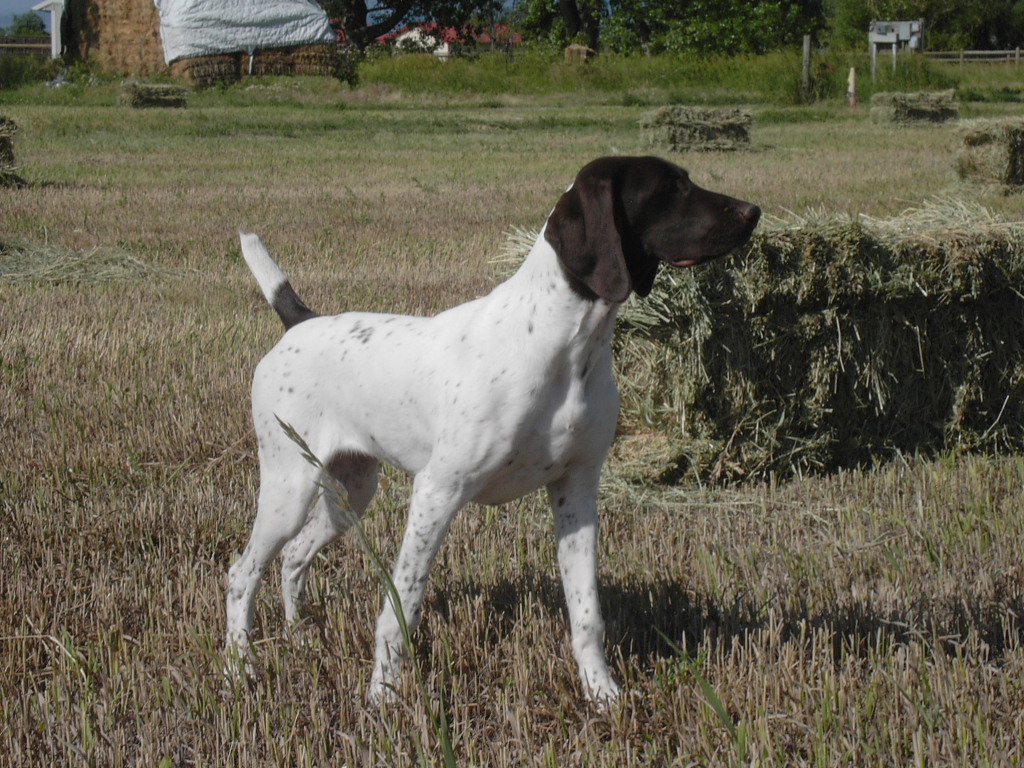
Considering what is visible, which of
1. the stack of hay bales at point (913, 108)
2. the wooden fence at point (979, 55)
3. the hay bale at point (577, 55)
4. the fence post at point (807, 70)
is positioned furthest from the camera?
the wooden fence at point (979, 55)

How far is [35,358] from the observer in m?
6.88

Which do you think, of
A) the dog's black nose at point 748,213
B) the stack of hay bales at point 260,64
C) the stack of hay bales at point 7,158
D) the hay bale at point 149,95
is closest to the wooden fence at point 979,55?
the stack of hay bales at point 260,64

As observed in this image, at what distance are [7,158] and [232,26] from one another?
2165 cm

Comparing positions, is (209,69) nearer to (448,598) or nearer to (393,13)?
(393,13)

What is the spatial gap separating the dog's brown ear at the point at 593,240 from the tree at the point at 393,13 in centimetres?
4851

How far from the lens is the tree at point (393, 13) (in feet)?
163

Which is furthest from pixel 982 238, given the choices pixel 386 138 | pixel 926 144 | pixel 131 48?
pixel 131 48

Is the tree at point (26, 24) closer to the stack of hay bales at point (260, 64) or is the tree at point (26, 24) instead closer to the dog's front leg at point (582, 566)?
the stack of hay bales at point (260, 64)

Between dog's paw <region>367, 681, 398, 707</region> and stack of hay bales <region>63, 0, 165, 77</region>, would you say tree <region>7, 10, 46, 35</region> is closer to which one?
stack of hay bales <region>63, 0, 165, 77</region>

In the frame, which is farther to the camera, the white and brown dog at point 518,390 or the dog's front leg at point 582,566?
the dog's front leg at point 582,566

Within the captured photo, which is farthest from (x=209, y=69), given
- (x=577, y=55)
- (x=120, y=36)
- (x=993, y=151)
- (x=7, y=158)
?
(x=993, y=151)

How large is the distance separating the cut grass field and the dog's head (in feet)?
3.49

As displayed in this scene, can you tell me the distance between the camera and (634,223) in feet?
10.7

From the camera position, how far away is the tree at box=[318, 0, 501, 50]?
49.7 metres
